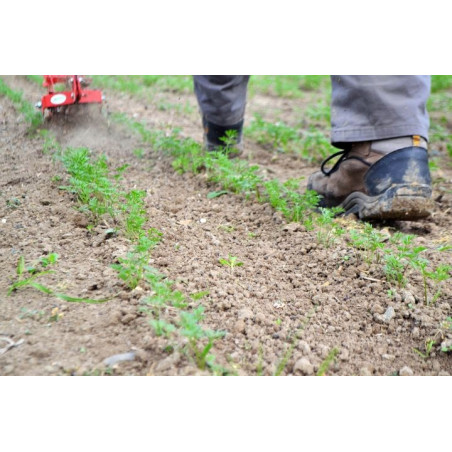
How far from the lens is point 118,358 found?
4.78 ft

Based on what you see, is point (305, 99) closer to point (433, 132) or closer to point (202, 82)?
point (433, 132)

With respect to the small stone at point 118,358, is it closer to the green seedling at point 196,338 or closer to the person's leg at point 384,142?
the green seedling at point 196,338

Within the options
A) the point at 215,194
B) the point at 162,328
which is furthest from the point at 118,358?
the point at 215,194

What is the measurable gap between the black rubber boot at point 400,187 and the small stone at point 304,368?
115 centimetres

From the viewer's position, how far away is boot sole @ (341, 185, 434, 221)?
2408 millimetres

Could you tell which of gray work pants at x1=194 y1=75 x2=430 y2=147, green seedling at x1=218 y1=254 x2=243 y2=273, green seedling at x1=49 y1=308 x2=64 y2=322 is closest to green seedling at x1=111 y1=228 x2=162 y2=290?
green seedling at x1=49 y1=308 x2=64 y2=322

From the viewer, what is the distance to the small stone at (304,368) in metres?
1.55

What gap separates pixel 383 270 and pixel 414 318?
0.26 metres

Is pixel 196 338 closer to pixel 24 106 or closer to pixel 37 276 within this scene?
pixel 37 276

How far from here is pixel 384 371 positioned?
63.6 inches

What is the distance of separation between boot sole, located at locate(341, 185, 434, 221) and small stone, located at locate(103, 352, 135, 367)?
1.52 meters

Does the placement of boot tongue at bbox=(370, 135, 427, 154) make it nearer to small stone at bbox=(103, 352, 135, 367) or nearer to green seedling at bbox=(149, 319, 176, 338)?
green seedling at bbox=(149, 319, 176, 338)

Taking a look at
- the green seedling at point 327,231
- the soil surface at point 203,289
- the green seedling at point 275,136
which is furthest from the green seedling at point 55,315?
the green seedling at point 275,136

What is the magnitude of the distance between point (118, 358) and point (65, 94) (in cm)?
207
